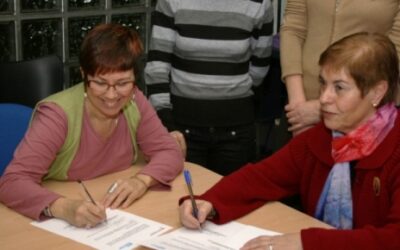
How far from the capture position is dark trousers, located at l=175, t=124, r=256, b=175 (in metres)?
2.32

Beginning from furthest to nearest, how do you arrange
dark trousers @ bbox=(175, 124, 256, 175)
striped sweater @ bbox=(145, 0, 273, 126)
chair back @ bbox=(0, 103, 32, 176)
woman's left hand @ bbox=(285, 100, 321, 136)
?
dark trousers @ bbox=(175, 124, 256, 175)
striped sweater @ bbox=(145, 0, 273, 126)
woman's left hand @ bbox=(285, 100, 321, 136)
chair back @ bbox=(0, 103, 32, 176)

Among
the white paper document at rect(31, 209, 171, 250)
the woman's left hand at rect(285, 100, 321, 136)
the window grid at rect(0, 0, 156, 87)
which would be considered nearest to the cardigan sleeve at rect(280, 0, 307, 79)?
the woman's left hand at rect(285, 100, 321, 136)

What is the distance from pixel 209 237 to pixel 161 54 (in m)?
0.97

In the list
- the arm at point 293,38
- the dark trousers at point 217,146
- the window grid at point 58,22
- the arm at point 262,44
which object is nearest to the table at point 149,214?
the dark trousers at point 217,146

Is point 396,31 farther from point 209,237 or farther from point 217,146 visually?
point 209,237

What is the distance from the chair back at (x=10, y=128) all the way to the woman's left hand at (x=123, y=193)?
0.41 meters

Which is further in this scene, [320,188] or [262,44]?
[262,44]

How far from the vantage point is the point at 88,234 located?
1497 millimetres

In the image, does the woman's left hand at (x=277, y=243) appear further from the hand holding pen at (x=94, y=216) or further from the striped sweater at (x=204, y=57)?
the striped sweater at (x=204, y=57)

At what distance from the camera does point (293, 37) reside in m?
2.16

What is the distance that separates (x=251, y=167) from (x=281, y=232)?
0.92ft

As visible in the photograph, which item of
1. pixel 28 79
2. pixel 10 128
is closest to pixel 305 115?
pixel 10 128

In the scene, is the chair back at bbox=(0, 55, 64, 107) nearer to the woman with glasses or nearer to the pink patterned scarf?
the woman with glasses

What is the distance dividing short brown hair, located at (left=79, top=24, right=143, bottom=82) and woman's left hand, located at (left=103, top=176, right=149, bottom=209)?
0.33 meters
